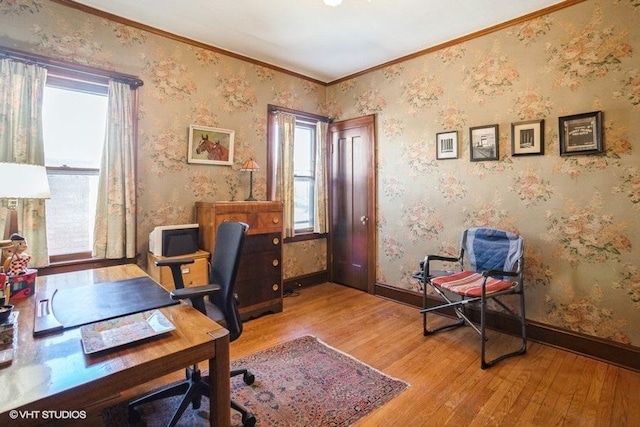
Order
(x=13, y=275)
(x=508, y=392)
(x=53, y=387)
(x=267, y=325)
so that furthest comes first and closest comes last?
(x=267, y=325) < (x=508, y=392) < (x=13, y=275) < (x=53, y=387)

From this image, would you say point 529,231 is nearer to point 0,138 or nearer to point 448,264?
point 448,264

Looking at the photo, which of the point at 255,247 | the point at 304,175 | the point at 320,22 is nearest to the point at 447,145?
the point at 320,22

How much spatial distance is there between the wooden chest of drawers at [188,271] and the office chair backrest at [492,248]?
2.34m

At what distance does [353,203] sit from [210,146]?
1.82 metres

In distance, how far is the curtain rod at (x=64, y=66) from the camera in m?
2.26

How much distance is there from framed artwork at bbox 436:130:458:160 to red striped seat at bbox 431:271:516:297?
114 centimetres

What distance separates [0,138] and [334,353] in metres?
2.82

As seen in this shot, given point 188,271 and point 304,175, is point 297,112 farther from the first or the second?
point 188,271

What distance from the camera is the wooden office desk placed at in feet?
2.66

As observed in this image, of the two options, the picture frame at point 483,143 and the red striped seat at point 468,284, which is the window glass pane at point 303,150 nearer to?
the picture frame at point 483,143

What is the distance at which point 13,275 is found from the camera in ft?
4.98

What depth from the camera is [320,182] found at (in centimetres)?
Answer: 421

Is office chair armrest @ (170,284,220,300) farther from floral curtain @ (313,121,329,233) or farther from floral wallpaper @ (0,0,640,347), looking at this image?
floral curtain @ (313,121,329,233)

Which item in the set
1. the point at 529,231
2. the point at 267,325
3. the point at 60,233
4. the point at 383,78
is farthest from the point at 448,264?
the point at 60,233
